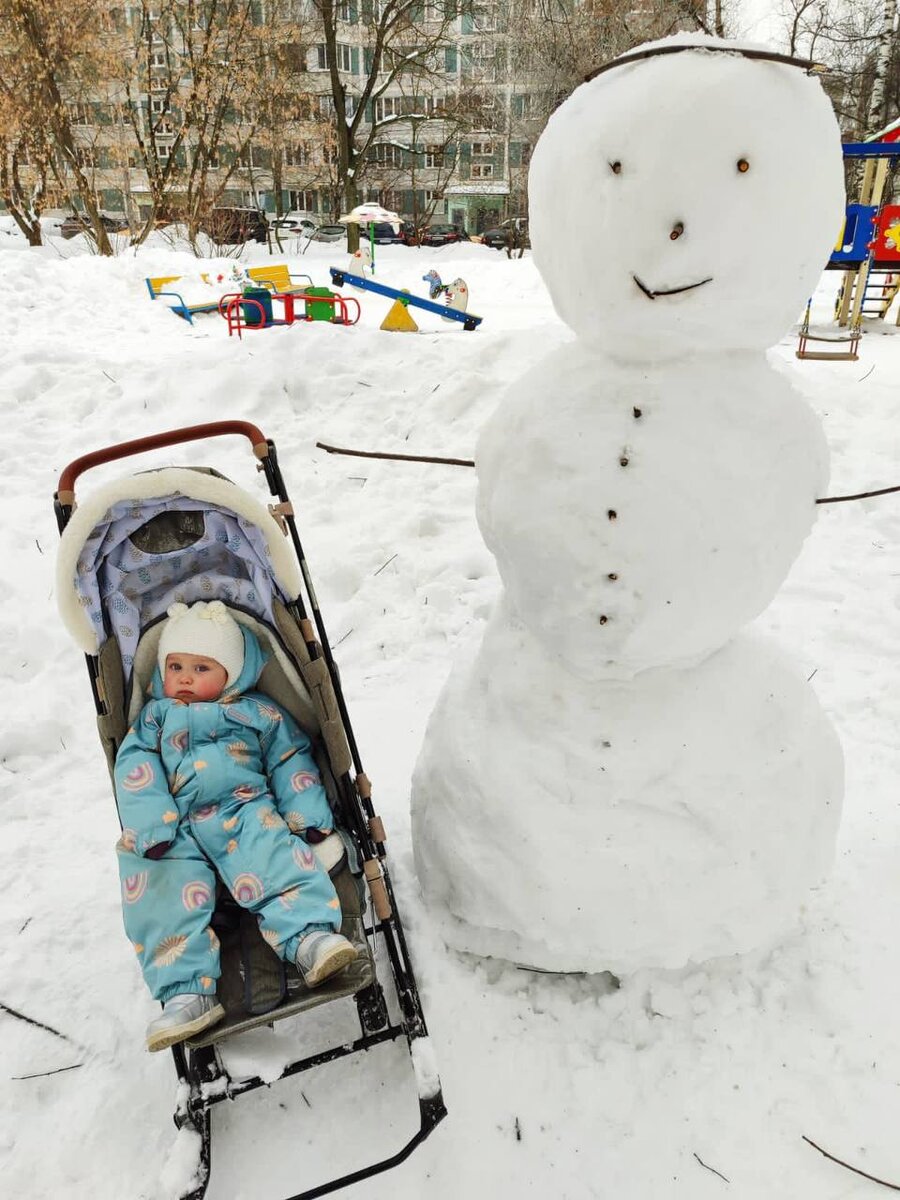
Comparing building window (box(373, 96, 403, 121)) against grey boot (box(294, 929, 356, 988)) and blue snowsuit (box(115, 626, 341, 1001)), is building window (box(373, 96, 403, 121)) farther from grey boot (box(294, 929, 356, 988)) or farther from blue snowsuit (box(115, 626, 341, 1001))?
grey boot (box(294, 929, 356, 988))

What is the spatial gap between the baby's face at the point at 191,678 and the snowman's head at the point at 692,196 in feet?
4.87

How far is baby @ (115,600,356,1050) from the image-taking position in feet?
6.33

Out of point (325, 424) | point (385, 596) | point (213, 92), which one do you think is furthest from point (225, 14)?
point (385, 596)

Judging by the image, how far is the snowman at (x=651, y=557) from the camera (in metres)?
1.46

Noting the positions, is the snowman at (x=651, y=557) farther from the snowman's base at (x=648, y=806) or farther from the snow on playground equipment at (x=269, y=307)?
the snow on playground equipment at (x=269, y=307)

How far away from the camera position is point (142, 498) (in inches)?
86.5

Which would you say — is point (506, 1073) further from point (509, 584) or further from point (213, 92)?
point (213, 92)

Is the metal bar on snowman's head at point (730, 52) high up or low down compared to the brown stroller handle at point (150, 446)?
up

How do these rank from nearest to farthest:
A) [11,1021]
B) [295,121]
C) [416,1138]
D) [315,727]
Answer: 1. [416,1138]
2. [11,1021]
3. [315,727]
4. [295,121]

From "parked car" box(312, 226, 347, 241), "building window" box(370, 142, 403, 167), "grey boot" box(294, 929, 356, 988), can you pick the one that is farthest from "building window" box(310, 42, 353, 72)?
"grey boot" box(294, 929, 356, 988)

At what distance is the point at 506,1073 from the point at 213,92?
15331 mm

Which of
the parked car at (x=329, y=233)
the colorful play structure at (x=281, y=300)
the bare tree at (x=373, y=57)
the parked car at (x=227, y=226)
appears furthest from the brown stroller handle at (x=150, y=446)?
the parked car at (x=329, y=233)

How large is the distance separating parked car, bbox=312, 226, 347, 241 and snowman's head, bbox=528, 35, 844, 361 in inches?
890

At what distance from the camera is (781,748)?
1.98 meters
